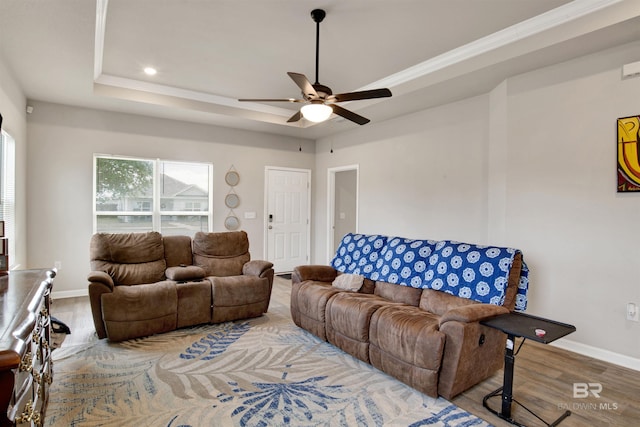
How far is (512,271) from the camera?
2689 mm

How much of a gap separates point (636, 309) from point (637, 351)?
0.34m

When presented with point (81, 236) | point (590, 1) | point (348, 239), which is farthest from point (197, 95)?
point (590, 1)

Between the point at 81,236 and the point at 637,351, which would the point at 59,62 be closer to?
the point at 81,236

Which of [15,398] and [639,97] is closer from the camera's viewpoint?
[15,398]

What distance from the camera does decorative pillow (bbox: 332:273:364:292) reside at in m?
3.48

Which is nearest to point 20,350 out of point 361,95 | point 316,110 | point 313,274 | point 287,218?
point 316,110

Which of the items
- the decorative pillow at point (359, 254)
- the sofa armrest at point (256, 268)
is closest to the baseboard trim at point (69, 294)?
the sofa armrest at point (256, 268)

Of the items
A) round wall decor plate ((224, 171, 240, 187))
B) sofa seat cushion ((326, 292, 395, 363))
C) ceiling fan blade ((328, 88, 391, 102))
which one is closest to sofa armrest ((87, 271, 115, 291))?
sofa seat cushion ((326, 292, 395, 363))

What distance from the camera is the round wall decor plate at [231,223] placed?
6.11 m

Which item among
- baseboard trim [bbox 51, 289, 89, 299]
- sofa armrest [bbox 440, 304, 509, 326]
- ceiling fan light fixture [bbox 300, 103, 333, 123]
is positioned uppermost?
ceiling fan light fixture [bbox 300, 103, 333, 123]

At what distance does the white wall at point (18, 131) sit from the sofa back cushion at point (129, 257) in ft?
3.55

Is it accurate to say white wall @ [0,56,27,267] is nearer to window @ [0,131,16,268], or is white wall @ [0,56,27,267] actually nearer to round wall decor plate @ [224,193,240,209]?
window @ [0,131,16,268]

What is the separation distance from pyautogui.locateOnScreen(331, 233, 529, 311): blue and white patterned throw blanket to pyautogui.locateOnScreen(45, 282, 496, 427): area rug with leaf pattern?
33.8 inches

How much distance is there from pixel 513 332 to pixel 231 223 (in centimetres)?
496
